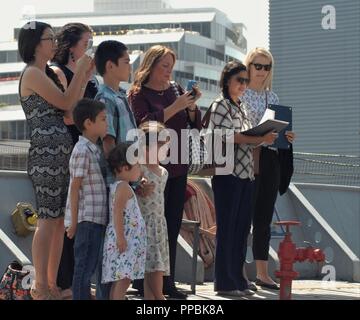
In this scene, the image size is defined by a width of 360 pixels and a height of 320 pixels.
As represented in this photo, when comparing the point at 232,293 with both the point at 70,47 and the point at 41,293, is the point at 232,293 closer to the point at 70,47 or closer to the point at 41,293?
the point at 41,293

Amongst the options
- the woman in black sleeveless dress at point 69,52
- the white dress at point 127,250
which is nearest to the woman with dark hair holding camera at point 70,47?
the woman in black sleeveless dress at point 69,52

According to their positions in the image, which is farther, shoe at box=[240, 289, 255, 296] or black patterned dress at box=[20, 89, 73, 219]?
shoe at box=[240, 289, 255, 296]

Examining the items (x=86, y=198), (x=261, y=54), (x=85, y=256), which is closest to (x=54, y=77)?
(x=86, y=198)

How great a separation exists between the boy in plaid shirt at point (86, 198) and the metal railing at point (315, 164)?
7757 mm

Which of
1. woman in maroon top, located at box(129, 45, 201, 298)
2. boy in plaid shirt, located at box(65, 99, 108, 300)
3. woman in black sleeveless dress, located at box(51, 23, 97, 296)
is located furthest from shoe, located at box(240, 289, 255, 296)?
boy in plaid shirt, located at box(65, 99, 108, 300)

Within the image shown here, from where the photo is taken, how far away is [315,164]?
14.7 m

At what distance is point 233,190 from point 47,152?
69.5 inches

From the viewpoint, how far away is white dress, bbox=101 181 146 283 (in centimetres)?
601

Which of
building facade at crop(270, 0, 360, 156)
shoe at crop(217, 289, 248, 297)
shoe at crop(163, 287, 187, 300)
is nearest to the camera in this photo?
shoe at crop(163, 287, 187, 300)

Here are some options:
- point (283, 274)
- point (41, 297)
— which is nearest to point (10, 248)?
point (41, 297)

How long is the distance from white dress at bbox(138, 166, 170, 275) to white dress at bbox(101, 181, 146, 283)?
333mm

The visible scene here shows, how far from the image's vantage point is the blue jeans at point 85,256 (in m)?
5.94

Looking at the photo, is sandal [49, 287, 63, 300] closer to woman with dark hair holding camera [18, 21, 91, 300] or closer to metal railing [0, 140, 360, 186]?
woman with dark hair holding camera [18, 21, 91, 300]
